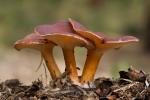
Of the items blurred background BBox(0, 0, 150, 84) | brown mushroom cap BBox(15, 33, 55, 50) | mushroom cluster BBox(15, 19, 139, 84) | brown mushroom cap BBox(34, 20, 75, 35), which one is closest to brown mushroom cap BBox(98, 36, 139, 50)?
mushroom cluster BBox(15, 19, 139, 84)

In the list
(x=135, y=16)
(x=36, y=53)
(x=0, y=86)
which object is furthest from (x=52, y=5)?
(x=0, y=86)

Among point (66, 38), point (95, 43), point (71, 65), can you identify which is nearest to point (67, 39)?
point (66, 38)

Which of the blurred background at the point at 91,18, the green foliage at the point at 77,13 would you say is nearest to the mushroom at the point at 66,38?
the blurred background at the point at 91,18

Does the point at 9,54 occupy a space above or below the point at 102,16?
below

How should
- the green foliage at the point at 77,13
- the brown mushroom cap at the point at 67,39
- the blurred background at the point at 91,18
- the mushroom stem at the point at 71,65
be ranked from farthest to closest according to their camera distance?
the green foliage at the point at 77,13, the blurred background at the point at 91,18, the mushroom stem at the point at 71,65, the brown mushroom cap at the point at 67,39

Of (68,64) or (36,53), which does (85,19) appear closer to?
(36,53)

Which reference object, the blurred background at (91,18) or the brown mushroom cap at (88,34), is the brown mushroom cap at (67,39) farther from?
the blurred background at (91,18)

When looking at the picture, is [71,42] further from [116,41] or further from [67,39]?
[116,41]
